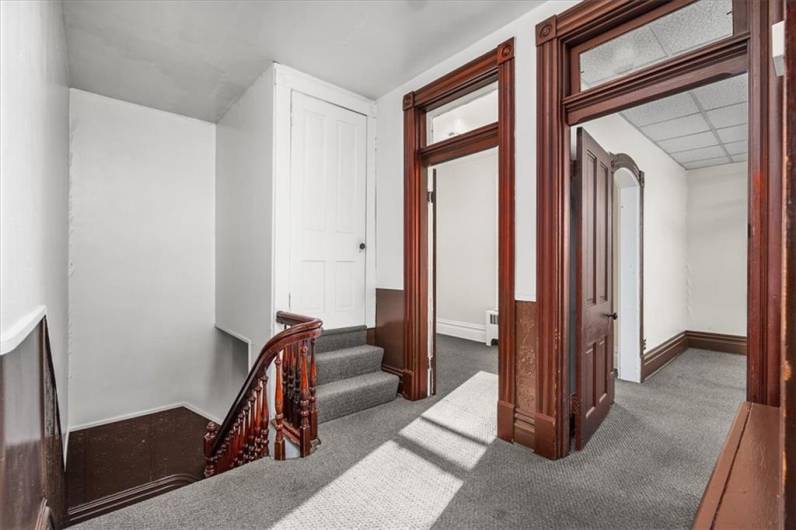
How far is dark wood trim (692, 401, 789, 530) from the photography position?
1.81 feet

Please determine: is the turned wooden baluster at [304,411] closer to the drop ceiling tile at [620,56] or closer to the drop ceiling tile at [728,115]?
the drop ceiling tile at [620,56]

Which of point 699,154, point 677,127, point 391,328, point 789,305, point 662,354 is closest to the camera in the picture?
point 789,305

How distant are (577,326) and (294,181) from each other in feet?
7.78

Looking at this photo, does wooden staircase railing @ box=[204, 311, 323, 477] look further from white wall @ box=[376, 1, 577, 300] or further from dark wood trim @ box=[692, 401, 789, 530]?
dark wood trim @ box=[692, 401, 789, 530]

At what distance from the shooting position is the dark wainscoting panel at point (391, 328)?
10.8 ft

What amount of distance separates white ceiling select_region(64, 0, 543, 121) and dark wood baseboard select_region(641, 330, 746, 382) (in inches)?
154

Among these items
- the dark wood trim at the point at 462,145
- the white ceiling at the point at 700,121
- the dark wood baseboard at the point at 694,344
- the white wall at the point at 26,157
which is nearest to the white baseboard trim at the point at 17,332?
the white wall at the point at 26,157

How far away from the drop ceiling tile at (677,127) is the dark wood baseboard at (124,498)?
564cm

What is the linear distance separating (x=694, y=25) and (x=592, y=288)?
1519 millimetres

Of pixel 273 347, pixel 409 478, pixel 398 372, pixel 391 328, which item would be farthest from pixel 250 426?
pixel 391 328

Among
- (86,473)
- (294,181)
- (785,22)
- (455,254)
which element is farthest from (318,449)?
(455,254)

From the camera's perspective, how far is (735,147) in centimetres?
463

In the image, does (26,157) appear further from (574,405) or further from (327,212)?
(574,405)

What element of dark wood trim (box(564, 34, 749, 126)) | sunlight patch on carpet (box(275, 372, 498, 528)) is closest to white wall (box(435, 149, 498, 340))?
sunlight patch on carpet (box(275, 372, 498, 528))
